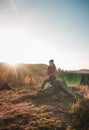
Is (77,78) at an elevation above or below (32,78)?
below

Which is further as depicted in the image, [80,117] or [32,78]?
[32,78]

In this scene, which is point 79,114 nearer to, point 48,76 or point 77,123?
point 77,123

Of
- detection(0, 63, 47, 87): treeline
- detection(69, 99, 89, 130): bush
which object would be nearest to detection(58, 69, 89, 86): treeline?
detection(0, 63, 47, 87): treeline

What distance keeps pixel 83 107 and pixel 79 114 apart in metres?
0.39

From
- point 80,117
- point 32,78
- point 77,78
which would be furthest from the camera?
point 77,78

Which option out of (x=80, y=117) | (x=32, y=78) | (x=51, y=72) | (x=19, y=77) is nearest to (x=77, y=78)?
(x=32, y=78)

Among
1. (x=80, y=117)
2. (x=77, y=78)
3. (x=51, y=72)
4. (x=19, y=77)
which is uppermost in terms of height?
(x=51, y=72)

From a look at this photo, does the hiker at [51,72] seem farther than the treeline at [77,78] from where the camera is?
No

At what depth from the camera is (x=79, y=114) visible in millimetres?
7203

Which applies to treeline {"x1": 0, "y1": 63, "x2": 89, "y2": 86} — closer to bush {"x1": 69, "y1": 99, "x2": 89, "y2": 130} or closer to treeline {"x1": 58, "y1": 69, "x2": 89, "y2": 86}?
treeline {"x1": 58, "y1": 69, "x2": 89, "y2": 86}

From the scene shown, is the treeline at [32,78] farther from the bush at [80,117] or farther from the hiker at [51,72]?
the bush at [80,117]

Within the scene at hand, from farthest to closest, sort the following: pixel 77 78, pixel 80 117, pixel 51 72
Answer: pixel 77 78 < pixel 51 72 < pixel 80 117

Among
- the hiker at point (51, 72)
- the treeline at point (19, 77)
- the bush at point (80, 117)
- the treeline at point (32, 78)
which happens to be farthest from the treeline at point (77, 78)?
the bush at point (80, 117)

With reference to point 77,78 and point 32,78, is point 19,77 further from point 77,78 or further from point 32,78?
point 77,78
